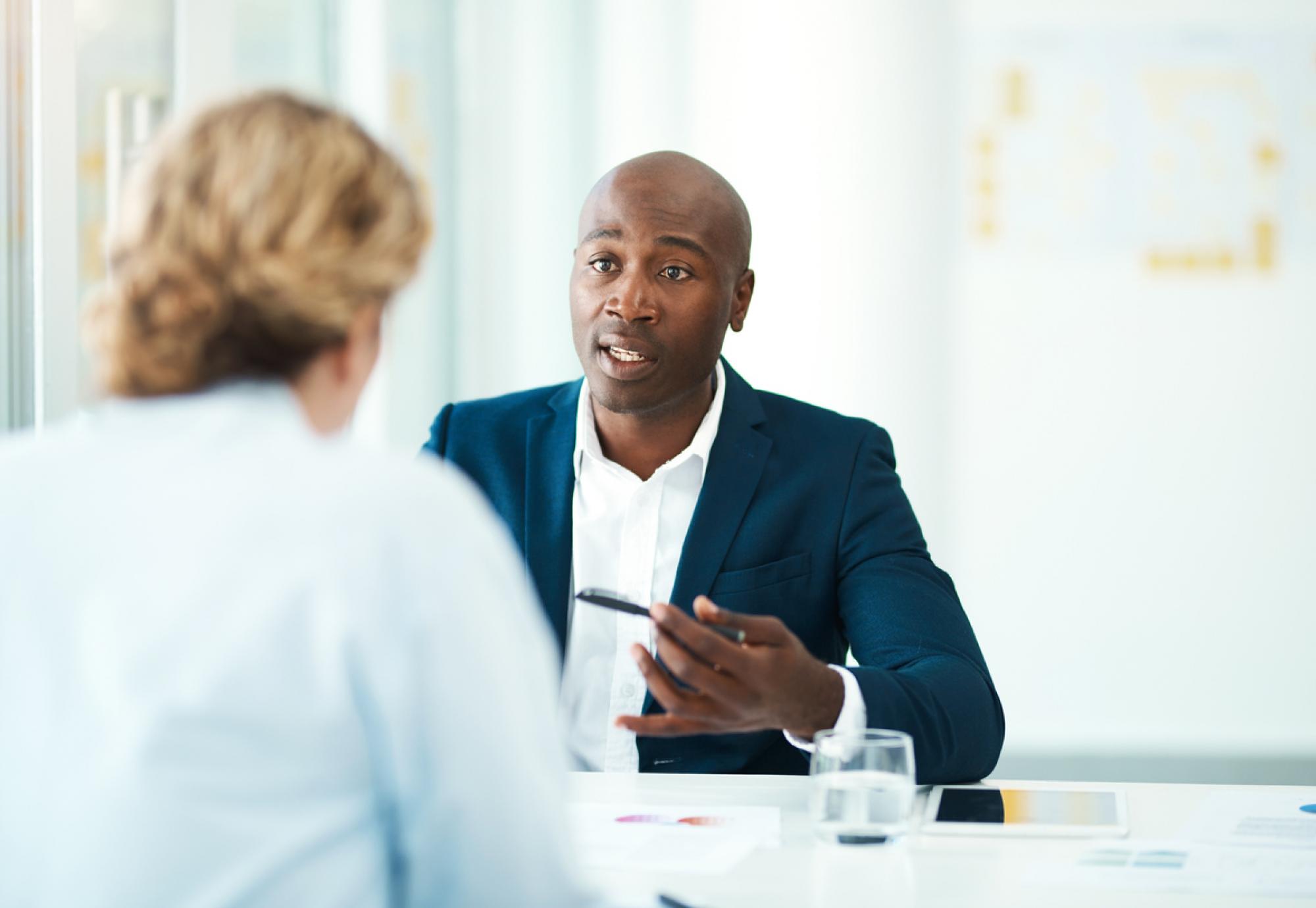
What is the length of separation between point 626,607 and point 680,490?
596mm

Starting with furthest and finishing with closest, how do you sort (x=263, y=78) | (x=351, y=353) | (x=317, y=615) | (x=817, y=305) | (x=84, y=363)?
(x=817, y=305) → (x=263, y=78) → (x=84, y=363) → (x=351, y=353) → (x=317, y=615)

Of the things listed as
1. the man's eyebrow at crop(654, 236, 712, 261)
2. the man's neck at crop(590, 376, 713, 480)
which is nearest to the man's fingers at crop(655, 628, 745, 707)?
the man's neck at crop(590, 376, 713, 480)

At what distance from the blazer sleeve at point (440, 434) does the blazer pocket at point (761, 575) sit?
1.66ft

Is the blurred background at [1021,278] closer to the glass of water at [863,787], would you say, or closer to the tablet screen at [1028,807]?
the tablet screen at [1028,807]

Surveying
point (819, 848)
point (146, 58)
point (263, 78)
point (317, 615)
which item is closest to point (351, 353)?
point (317, 615)

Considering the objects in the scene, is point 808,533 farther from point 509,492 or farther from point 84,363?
point 84,363

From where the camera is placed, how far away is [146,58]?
2910mm

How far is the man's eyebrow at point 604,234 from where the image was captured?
2135 millimetres

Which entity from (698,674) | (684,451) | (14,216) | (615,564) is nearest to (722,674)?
(698,674)

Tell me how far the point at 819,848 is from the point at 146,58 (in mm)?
2301

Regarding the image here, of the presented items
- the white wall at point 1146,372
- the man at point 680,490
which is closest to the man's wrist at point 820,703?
the man at point 680,490

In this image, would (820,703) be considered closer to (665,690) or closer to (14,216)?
(665,690)

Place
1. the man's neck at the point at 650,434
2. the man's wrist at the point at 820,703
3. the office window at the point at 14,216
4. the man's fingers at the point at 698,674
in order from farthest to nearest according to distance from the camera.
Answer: the office window at the point at 14,216 < the man's neck at the point at 650,434 < the man's wrist at the point at 820,703 < the man's fingers at the point at 698,674

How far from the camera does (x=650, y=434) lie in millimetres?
2178
